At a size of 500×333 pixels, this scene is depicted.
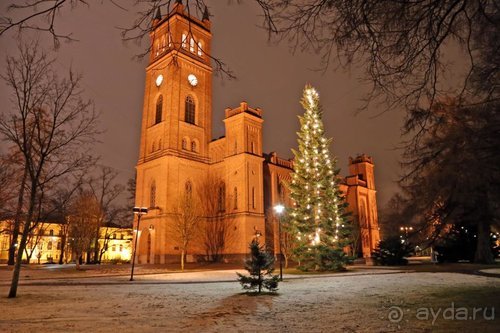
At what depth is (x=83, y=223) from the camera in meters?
33.0

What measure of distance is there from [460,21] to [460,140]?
2.71 meters

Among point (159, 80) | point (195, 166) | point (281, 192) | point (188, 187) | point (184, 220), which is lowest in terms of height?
point (184, 220)

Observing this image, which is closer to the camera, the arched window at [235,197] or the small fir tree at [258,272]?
the small fir tree at [258,272]

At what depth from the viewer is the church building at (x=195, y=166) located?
41.1 metres

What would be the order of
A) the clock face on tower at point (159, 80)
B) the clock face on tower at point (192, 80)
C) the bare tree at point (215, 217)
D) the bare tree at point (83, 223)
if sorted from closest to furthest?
the bare tree at point (83, 223) → the bare tree at point (215, 217) → the clock face on tower at point (159, 80) → the clock face on tower at point (192, 80)

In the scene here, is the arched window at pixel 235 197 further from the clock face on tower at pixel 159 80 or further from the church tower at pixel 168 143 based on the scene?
the clock face on tower at pixel 159 80

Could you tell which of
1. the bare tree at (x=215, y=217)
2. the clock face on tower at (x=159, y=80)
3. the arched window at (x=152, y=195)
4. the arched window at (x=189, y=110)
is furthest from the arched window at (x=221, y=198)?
the clock face on tower at (x=159, y=80)

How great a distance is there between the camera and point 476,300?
9094 millimetres

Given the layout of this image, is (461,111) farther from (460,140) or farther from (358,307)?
(358,307)

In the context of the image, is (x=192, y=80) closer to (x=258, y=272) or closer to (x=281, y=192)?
(x=281, y=192)

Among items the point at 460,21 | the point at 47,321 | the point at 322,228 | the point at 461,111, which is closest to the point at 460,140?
the point at 461,111
